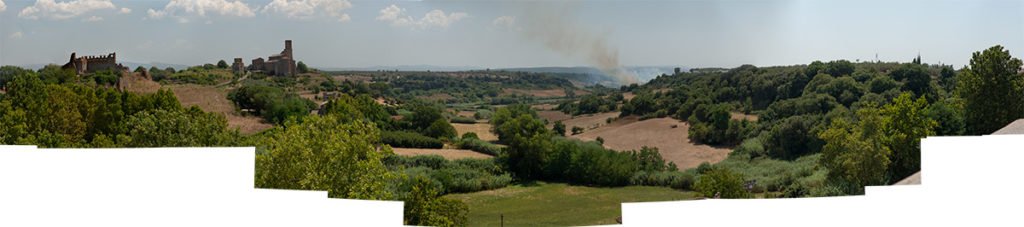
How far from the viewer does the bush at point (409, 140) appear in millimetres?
44656

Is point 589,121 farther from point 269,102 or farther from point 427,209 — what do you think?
point 427,209

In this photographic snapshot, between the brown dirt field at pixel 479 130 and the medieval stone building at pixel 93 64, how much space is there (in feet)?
62.9

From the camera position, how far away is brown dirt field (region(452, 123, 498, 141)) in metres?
50.2

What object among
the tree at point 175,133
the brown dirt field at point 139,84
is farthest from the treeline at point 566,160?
the tree at point 175,133

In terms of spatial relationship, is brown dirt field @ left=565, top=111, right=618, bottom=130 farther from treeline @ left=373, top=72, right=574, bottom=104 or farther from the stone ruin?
the stone ruin

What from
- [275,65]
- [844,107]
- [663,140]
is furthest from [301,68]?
[844,107]

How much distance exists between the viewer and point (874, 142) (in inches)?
1042

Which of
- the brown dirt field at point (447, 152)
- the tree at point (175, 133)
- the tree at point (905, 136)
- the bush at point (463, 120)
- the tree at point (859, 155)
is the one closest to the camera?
the tree at point (175, 133)

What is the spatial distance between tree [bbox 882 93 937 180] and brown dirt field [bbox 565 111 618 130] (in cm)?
2823

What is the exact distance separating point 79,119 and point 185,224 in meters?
26.7

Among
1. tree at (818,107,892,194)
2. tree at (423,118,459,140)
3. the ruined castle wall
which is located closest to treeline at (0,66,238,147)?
the ruined castle wall

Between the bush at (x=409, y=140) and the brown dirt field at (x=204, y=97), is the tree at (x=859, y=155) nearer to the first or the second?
the bush at (x=409, y=140)

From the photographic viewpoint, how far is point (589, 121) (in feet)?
187

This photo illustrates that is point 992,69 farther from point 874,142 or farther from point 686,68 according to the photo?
point 686,68
